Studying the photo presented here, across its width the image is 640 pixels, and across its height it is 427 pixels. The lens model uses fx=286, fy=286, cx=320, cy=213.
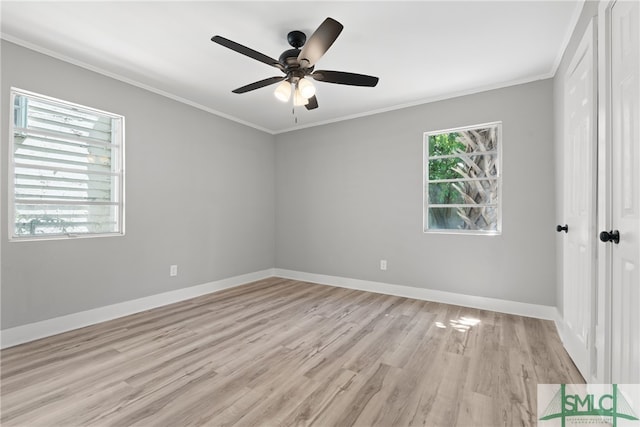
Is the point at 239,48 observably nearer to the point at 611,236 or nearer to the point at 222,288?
the point at 611,236

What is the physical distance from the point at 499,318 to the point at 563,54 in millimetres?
2586

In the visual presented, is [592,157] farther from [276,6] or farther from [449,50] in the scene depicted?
[276,6]

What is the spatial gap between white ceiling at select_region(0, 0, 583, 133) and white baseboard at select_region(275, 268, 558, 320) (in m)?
2.46

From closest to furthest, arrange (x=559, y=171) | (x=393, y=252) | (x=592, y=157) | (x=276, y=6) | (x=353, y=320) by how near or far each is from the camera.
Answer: (x=592, y=157)
(x=276, y=6)
(x=559, y=171)
(x=353, y=320)
(x=393, y=252)

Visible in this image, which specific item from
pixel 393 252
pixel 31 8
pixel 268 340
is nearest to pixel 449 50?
pixel 393 252

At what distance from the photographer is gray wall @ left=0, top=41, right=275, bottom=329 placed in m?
2.48

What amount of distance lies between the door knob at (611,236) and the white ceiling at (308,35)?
1659 mm

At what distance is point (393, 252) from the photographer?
3.95m

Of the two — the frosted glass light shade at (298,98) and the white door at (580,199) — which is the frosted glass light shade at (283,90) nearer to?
the frosted glass light shade at (298,98)

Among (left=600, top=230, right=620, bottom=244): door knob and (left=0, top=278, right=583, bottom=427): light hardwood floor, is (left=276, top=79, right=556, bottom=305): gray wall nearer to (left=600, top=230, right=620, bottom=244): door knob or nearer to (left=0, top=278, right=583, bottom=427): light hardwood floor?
(left=0, top=278, right=583, bottom=427): light hardwood floor

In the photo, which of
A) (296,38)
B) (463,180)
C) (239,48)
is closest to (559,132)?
(463,180)

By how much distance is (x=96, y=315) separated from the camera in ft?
9.46

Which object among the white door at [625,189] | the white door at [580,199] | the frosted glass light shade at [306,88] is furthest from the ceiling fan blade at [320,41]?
the white door at [580,199]

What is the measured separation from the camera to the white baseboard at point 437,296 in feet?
10.1
